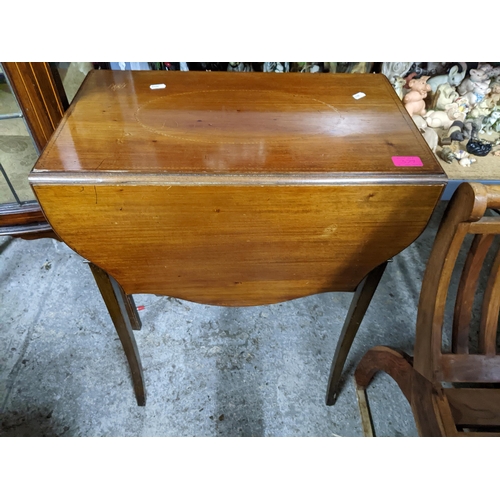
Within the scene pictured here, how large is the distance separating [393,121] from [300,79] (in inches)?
12.9

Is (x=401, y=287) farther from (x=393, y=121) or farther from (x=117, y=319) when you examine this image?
(x=117, y=319)

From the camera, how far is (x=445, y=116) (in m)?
1.88

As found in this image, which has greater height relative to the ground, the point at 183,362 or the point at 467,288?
the point at 467,288

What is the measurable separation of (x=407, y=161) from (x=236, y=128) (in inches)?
14.8

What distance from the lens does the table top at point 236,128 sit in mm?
753

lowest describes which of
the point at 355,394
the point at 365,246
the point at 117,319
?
the point at 355,394

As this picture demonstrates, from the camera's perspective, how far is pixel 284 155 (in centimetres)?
80

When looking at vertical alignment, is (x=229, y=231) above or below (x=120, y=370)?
above

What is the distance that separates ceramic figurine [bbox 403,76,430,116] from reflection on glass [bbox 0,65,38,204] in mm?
1611

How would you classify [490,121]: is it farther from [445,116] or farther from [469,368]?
[469,368]

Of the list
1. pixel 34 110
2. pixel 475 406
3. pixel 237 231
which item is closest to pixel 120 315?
pixel 237 231

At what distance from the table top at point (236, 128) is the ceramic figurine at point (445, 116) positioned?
950 millimetres

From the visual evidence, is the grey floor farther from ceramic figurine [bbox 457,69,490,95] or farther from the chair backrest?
ceramic figurine [bbox 457,69,490,95]

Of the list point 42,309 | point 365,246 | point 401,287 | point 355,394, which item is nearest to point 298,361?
point 355,394
